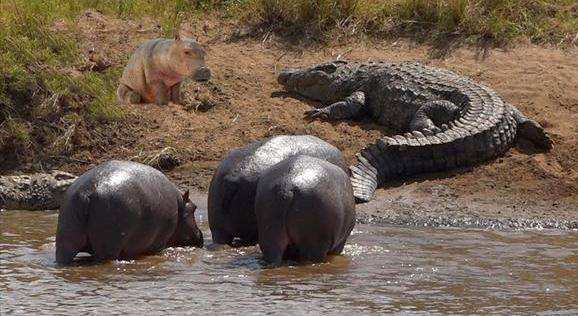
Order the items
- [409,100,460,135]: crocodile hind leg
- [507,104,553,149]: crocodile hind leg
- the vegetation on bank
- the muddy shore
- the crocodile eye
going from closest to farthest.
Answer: the muddy shore < [507,104,553,149]: crocodile hind leg < the vegetation on bank < [409,100,460,135]: crocodile hind leg < the crocodile eye

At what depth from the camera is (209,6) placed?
16.3 metres

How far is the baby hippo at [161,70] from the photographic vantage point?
1176cm

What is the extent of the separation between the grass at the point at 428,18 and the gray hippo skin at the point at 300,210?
20.6 ft

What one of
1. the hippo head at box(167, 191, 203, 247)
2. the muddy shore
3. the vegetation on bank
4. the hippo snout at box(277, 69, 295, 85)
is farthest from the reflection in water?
the hippo snout at box(277, 69, 295, 85)

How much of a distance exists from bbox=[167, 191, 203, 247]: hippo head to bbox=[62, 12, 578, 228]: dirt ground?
1967 mm

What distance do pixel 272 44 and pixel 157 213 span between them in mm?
6411

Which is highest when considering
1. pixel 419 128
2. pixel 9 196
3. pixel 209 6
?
pixel 209 6

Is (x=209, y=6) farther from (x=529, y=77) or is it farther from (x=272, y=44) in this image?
(x=529, y=77)

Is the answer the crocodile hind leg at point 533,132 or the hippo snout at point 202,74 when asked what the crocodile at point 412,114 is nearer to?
the crocodile hind leg at point 533,132

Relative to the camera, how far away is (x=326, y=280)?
27.4 ft

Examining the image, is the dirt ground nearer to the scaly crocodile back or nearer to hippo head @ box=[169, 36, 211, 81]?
the scaly crocodile back

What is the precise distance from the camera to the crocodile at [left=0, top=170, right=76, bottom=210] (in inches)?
462

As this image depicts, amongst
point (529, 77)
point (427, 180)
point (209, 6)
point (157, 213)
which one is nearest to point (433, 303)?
point (157, 213)

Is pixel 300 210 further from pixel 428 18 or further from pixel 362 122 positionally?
pixel 428 18
